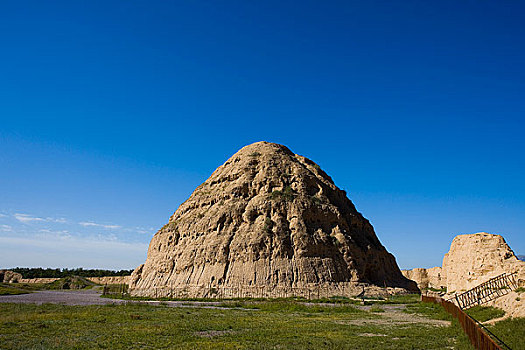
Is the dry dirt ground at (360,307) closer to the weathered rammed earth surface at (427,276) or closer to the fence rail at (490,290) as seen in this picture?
the fence rail at (490,290)

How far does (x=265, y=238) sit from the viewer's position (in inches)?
1906

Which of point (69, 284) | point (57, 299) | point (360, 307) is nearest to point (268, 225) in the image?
point (360, 307)

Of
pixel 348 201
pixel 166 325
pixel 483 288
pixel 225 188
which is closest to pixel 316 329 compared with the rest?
pixel 166 325

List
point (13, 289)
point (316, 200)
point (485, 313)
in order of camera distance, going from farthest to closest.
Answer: point (13, 289) → point (316, 200) → point (485, 313)

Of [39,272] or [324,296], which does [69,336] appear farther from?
[39,272]

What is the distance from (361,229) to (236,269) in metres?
22.5

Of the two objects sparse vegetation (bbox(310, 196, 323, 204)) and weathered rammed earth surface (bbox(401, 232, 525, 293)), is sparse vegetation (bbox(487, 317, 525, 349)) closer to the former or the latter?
weathered rammed earth surface (bbox(401, 232, 525, 293))

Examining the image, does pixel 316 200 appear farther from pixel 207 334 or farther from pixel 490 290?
pixel 207 334

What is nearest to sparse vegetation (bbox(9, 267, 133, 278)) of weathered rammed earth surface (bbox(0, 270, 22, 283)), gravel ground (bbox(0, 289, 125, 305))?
weathered rammed earth surface (bbox(0, 270, 22, 283))

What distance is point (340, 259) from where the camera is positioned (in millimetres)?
49062

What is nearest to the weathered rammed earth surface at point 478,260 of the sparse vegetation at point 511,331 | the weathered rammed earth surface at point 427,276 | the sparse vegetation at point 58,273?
the sparse vegetation at point 511,331

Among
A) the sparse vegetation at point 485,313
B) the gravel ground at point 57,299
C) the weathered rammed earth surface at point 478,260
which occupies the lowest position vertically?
the gravel ground at point 57,299

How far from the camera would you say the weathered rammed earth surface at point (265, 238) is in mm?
46469

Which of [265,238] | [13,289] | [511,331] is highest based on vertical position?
[265,238]
